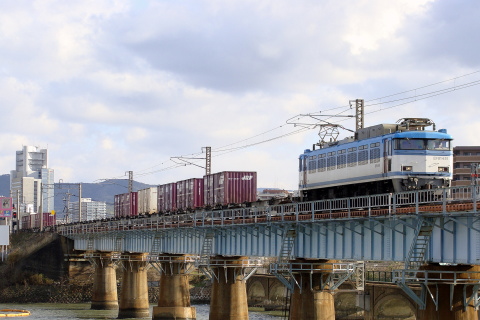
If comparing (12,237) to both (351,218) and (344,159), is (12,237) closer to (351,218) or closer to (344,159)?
(344,159)

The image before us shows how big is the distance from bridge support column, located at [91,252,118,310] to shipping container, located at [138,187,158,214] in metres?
7.11

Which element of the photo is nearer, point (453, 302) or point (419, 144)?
point (453, 302)

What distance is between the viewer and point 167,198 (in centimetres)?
9994

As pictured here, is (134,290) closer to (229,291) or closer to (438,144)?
(229,291)

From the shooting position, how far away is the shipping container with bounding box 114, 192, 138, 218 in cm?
11388

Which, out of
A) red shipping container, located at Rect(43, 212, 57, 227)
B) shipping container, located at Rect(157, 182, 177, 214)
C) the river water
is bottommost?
the river water

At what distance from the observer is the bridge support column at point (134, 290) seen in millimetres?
95312

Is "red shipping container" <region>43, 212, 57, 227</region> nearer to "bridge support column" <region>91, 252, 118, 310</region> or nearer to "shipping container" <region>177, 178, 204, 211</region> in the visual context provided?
"bridge support column" <region>91, 252, 118, 310</region>

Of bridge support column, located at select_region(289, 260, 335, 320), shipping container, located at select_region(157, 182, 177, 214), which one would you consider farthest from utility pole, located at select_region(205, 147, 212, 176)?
bridge support column, located at select_region(289, 260, 335, 320)

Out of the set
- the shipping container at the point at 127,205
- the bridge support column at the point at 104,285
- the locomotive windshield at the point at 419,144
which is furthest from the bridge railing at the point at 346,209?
the shipping container at the point at 127,205

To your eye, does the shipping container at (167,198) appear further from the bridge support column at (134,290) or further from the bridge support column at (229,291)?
the bridge support column at (229,291)

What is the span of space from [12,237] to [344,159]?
3762 inches

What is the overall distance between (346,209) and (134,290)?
174 feet

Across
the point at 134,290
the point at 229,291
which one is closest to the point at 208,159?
the point at 134,290
